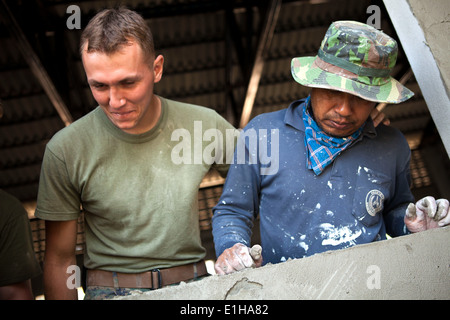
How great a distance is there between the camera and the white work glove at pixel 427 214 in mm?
1903

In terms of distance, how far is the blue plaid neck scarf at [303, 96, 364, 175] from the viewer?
2.14 metres

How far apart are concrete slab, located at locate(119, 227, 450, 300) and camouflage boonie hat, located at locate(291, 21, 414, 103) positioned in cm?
61

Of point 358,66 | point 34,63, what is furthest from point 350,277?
point 34,63

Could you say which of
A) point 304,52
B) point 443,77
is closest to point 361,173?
point 443,77

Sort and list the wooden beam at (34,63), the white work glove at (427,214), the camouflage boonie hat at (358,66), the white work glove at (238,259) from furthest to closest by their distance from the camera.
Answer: the wooden beam at (34,63), the camouflage boonie hat at (358,66), the white work glove at (427,214), the white work glove at (238,259)

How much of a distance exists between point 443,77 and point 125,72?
129 cm

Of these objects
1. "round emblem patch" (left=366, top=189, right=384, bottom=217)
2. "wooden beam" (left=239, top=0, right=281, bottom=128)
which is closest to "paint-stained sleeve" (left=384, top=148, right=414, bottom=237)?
"round emblem patch" (left=366, top=189, right=384, bottom=217)

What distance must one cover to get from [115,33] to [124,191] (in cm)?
71

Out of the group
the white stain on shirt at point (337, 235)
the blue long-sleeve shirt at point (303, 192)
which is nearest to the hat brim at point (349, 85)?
the blue long-sleeve shirt at point (303, 192)

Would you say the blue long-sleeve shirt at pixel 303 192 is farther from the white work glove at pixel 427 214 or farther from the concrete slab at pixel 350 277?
the concrete slab at pixel 350 277

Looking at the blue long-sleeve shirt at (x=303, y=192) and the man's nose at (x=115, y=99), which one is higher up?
the man's nose at (x=115, y=99)

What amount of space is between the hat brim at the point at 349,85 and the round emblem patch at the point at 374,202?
405 millimetres

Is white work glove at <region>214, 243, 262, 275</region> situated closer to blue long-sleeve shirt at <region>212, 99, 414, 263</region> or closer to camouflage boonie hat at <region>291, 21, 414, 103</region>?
blue long-sleeve shirt at <region>212, 99, 414, 263</region>

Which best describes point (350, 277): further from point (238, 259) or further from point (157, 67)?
point (157, 67)
